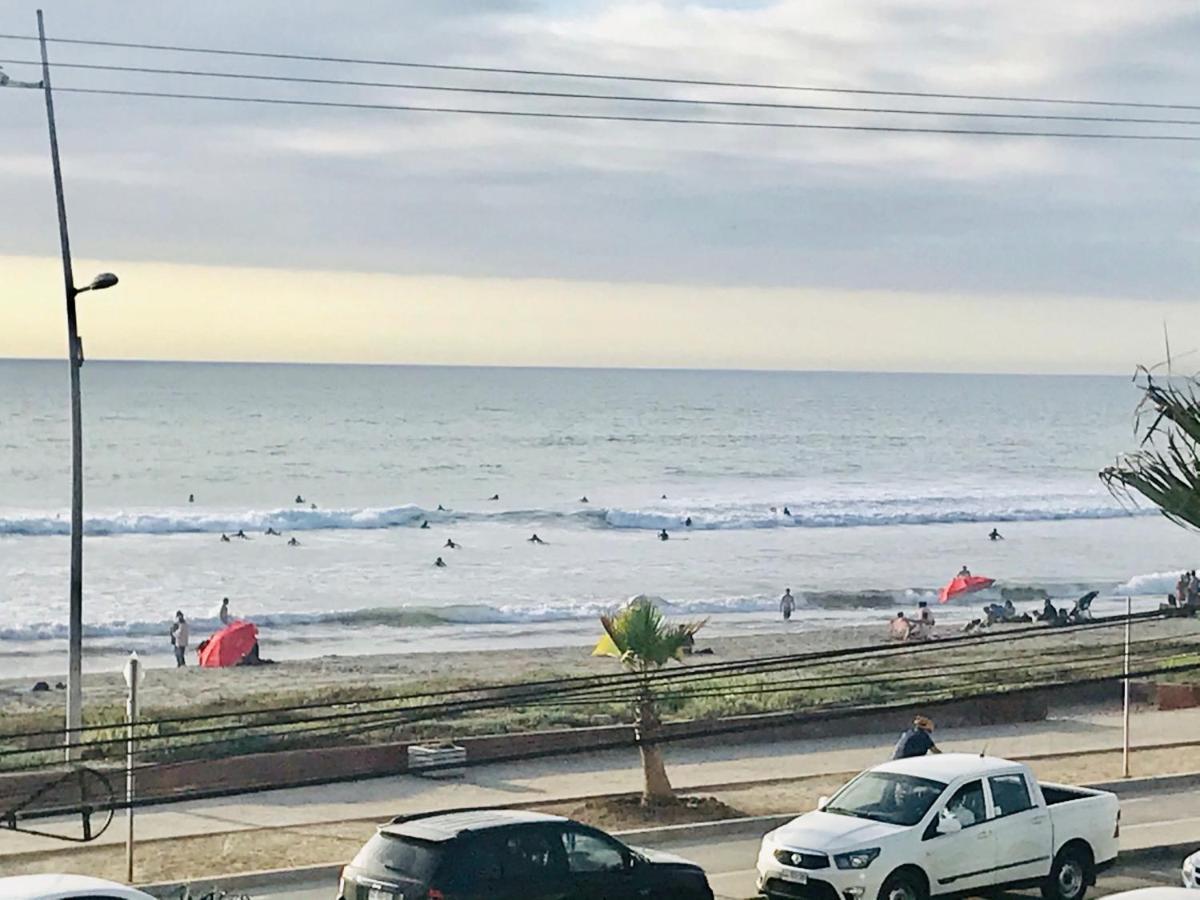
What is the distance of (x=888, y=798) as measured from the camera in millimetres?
15844

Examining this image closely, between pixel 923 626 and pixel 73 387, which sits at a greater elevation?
pixel 73 387

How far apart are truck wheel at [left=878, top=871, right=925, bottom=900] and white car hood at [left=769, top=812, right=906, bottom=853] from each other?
35 centimetres

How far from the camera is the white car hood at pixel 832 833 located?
49.2 ft

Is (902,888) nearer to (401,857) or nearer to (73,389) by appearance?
(401,857)

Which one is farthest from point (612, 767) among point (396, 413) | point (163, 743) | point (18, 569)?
point (396, 413)

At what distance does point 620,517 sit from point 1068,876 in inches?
2866

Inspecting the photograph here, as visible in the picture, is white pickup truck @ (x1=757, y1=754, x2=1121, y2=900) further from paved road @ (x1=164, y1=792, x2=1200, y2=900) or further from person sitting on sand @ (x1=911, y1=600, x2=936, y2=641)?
person sitting on sand @ (x1=911, y1=600, x2=936, y2=641)

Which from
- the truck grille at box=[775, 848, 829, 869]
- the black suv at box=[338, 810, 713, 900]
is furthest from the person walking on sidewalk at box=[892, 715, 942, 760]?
the black suv at box=[338, 810, 713, 900]

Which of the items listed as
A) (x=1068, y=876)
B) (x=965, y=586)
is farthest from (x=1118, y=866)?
(x=965, y=586)

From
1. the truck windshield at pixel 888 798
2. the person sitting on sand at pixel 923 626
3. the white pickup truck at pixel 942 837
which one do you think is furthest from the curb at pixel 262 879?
the person sitting on sand at pixel 923 626

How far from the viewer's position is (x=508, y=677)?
40.7m

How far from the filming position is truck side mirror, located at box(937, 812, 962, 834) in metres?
15.4

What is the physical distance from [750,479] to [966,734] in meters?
87.7

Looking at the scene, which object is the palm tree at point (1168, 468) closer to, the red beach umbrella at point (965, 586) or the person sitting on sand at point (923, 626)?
the person sitting on sand at point (923, 626)
